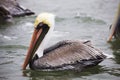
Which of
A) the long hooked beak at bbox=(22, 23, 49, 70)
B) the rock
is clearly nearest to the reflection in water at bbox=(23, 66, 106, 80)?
the long hooked beak at bbox=(22, 23, 49, 70)

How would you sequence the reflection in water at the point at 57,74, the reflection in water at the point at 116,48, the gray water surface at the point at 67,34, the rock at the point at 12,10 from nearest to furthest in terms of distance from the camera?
1. the reflection in water at the point at 57,74
2. the gray water surface at the point at 67,34
3. the reflection in water at the point at 116,48
4. the rock at the point at 12,10

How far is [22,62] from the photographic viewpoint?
806 centimetres

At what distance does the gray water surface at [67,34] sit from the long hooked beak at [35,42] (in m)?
0.21

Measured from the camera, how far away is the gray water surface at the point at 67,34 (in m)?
7.29

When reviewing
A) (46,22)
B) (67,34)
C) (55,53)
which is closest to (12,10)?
(67,34)

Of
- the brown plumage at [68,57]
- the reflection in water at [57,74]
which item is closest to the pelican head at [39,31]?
the brown plumage at [68,57]

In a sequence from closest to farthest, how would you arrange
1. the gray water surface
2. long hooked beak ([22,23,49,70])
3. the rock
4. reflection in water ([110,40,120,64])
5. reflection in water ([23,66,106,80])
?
reflection in water ([23,66,106,80]) → the gray water surface → long hooked beak ([22,23,49,70]) → reflection in water ([110,40,120,64]) → the rock

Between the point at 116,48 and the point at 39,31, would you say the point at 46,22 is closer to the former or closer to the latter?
the point at 39,31

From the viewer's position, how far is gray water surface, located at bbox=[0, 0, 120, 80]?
7.29 m

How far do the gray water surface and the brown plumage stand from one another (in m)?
0.13

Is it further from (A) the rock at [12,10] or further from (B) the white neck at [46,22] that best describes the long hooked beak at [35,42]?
(A) the rock at [12,10]

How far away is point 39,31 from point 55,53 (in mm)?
512

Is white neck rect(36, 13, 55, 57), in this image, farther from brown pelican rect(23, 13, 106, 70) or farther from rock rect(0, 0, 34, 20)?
rock rect(0, 0, 34, 20)

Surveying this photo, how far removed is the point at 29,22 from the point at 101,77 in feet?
16.4
